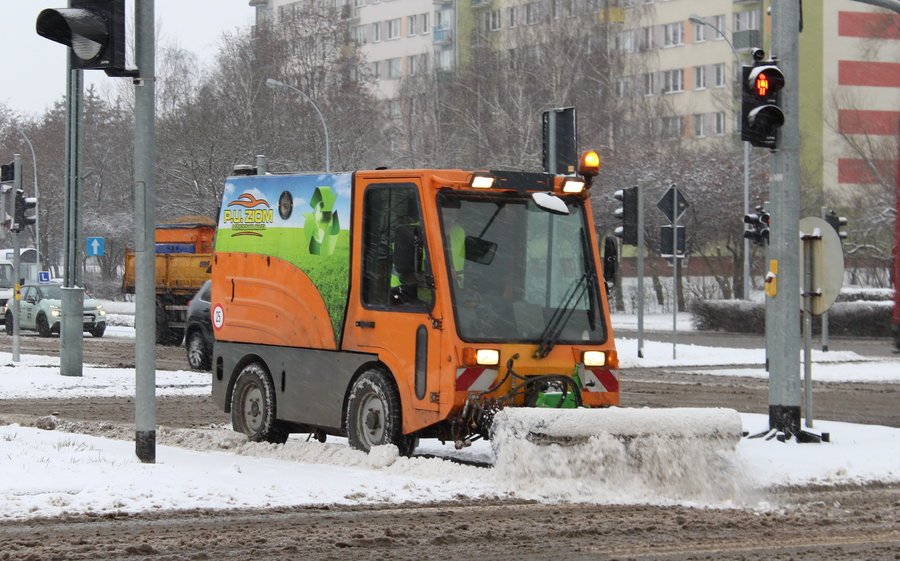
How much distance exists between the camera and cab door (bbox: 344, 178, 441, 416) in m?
12.2

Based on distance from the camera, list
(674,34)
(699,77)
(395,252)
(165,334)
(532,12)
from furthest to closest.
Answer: (674,34)
(699,77)
(532,12)
(165,334)
(395,252)

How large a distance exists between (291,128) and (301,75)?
5.57 m

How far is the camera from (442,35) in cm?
9894

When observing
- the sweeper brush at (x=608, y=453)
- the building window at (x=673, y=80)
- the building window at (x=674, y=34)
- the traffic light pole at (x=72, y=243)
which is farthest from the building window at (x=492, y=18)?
the sweeper brush at (x=608, y=453)

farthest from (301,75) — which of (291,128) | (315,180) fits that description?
(315,180)

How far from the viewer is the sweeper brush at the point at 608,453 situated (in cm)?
1084

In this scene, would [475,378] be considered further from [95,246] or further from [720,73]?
[720,73]

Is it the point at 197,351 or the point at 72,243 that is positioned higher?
the point at 72,243

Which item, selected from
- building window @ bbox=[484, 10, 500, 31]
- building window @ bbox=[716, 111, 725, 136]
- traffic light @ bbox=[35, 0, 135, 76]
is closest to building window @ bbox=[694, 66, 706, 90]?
building window @ bbox=[716, 111, 725, 136]

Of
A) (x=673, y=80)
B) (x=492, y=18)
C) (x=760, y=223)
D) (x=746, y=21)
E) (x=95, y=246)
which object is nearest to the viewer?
(x=760, y=223)

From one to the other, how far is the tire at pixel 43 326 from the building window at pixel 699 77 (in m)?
48.3

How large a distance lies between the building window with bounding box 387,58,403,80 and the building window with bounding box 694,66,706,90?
26714mm

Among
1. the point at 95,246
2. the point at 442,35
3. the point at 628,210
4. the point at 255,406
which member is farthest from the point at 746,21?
the point at 255,406

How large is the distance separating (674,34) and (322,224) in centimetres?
7395
